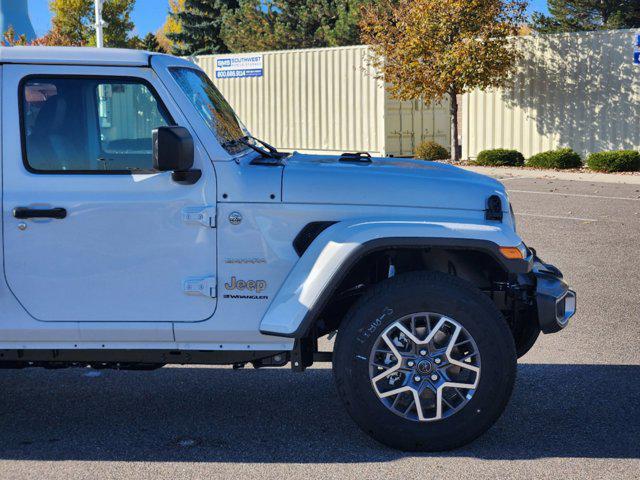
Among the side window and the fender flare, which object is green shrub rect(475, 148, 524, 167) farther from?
the side window

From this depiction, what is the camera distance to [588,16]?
50.1 meters

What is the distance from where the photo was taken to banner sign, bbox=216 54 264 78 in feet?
111

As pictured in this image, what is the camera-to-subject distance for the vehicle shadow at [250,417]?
5059 mm

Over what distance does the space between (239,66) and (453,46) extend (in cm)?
1063

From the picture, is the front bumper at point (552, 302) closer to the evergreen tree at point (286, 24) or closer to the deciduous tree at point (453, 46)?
the deciduous tree at point (453, 46)

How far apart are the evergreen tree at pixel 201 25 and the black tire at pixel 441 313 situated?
50671 mm

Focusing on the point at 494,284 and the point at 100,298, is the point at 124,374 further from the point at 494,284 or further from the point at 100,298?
the point at 494,284

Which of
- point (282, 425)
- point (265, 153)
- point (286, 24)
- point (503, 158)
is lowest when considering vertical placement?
point (282, 425)

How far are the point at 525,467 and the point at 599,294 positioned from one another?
4785 millimetres

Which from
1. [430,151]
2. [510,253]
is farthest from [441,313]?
[430,151]

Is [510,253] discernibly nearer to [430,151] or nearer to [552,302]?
[552,302]

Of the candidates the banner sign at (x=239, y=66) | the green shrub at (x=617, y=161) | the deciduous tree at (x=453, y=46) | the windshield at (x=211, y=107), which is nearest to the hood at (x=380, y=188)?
the windshield at (x=211, y=107)

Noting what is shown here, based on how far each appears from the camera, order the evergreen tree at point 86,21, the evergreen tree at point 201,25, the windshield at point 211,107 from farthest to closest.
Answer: the evergreen tree at point 86,21 → the evergreen tree at point 201,25 → the windshield at point 211,107

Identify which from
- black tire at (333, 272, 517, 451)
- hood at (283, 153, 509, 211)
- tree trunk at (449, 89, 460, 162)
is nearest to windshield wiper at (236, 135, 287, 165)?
hood at (283, 153, 509, 211)
